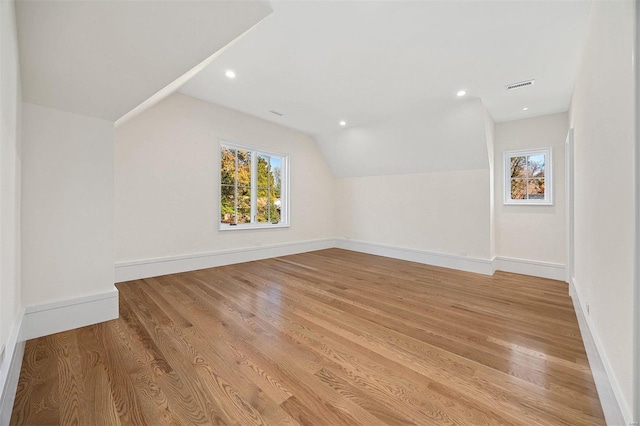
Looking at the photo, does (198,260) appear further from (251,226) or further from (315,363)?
(315,363)

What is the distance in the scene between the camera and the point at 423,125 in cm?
442

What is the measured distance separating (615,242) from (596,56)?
1.46 metres

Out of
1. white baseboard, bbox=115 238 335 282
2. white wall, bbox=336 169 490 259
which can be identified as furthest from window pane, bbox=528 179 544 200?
white baseboard, bbox=115 238 335 282

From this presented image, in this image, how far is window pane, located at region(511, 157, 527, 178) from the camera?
4.46m

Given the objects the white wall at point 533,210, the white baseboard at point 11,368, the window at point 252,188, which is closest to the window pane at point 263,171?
the window at point 252,188

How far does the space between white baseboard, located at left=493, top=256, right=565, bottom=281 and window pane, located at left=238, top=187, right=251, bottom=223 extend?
4.57 meters

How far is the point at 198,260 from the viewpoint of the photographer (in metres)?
4.24

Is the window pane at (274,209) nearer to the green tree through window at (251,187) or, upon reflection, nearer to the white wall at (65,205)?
the green tree through window at (251,187)

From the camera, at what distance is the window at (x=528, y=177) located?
13.9ft

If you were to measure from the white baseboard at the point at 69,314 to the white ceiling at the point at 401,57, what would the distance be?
274 cm

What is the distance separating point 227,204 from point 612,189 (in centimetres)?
471

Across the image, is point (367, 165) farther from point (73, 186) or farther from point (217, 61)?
point (73, 186)

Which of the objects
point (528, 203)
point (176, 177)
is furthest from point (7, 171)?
point (528, 203)

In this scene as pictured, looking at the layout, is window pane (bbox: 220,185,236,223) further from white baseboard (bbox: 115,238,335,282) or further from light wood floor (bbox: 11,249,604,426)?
light wood floor (bbox: 11,249,604,426)
